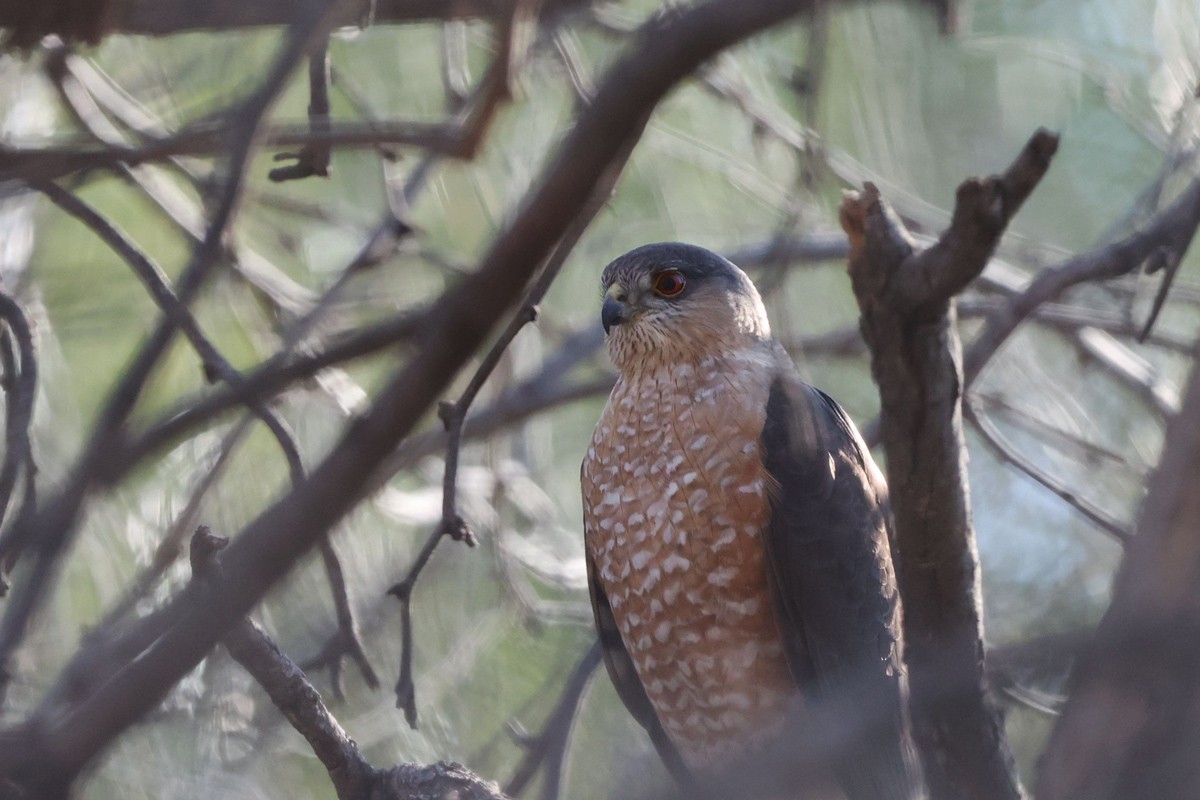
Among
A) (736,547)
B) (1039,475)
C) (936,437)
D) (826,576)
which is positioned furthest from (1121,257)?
(736,547)

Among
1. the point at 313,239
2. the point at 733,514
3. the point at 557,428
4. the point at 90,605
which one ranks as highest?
the point at 733,514

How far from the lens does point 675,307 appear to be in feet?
13.7

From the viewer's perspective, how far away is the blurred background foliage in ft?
15.3

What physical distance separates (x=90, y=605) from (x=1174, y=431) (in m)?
3.87

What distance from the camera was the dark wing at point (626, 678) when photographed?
166 inches

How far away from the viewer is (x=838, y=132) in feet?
19.5

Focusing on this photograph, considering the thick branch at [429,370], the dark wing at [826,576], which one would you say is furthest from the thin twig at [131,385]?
the dark wing at [826,576]

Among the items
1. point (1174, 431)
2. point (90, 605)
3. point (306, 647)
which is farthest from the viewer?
point (90, 605)

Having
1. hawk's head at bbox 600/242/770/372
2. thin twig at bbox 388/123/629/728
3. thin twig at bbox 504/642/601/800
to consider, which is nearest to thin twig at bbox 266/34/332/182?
thin twig at bbox 388/123/629/728

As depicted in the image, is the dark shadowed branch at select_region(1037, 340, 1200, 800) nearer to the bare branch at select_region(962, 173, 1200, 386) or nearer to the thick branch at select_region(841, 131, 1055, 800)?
the thick branch at select_region(841, 131, 1055, 800)

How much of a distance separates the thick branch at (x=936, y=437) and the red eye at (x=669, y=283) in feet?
3.94

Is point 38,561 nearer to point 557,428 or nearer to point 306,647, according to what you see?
point 306,647

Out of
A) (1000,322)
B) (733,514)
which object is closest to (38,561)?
(733,514)

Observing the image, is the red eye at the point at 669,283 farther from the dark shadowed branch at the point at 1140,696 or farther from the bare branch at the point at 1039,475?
the dark shadowed branch at the point at 1140,696
